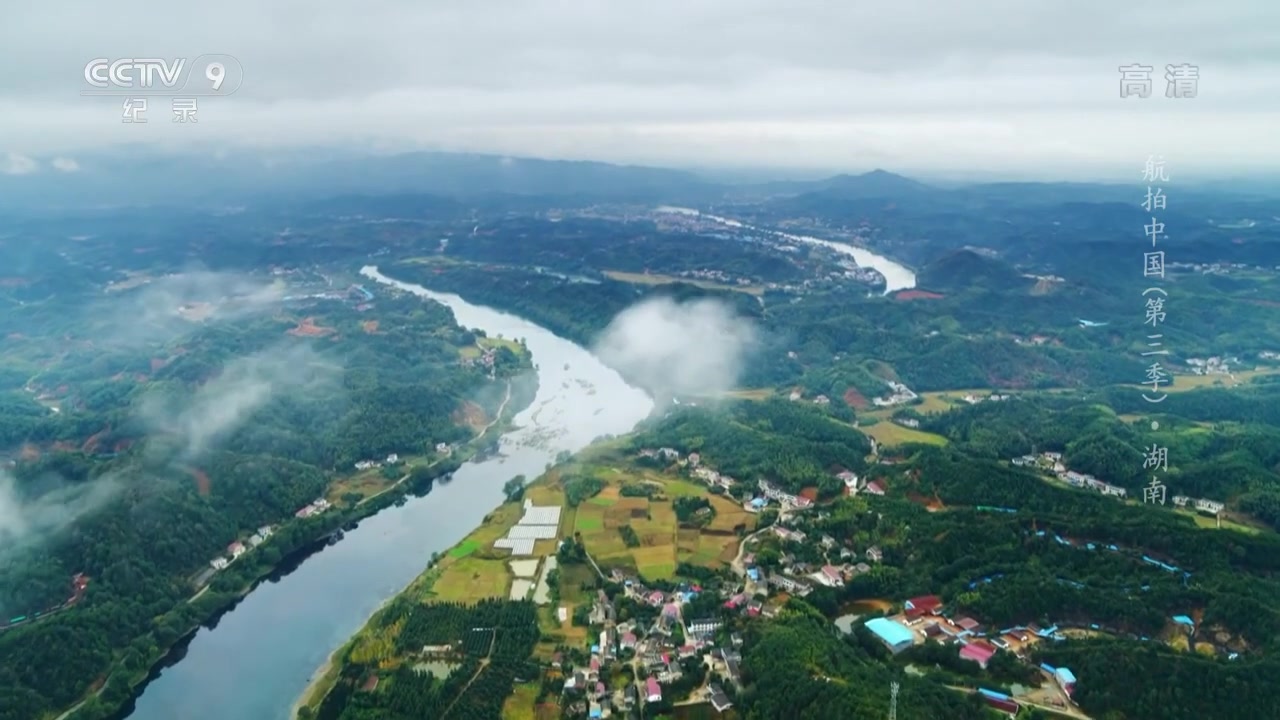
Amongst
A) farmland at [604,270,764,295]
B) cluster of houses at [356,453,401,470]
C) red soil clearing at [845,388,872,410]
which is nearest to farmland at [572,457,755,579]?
cluster of houses at [356,453,401,470]

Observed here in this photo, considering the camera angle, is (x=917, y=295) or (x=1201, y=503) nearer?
(x=1201, y=503)

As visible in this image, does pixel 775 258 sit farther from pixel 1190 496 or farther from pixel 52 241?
pixel 52 241

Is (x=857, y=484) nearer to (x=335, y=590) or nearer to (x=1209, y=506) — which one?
(x=1209, y=506)

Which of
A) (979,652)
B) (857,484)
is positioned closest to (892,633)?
(979,652)

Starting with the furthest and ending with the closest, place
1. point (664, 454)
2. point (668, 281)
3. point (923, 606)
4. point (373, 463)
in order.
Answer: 1. point (668, 281)
2. point (373, 463)
3. point (664, 454)
4. point (923, 606)

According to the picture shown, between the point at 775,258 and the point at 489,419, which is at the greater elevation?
the point at 775,258

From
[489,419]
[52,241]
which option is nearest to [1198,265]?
[489,419]

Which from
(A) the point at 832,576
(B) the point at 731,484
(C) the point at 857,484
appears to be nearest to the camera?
(A) the point at 832,576

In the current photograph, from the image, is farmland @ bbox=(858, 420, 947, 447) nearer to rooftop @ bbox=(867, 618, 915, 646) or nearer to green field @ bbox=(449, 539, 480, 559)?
rooftop @ bbox=(867, 618, 915, 646)
